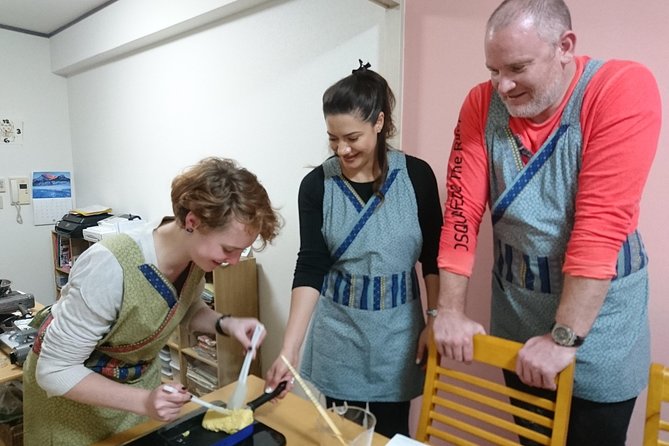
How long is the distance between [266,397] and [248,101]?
192cm

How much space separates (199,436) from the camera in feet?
3.18

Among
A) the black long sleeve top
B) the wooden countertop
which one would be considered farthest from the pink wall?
the wooden countertop

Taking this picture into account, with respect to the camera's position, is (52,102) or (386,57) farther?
(52,102)

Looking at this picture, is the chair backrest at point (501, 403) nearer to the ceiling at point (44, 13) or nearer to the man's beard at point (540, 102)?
the man's beard at point (540, 102)

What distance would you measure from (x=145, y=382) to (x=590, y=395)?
1.10 meters

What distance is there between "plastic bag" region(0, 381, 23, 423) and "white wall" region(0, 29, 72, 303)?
8.40ft

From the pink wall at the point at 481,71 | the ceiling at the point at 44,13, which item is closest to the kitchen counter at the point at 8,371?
the pink wall at the point at 481,71

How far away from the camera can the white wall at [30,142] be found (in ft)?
13.0

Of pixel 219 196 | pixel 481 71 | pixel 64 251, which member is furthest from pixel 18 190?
pixel 481 71

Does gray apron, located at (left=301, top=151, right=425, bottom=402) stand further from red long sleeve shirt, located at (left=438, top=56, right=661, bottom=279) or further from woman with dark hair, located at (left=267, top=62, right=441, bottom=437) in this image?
red long sleeve shirt, located at (left=438, top=56, right=661, bottom=279)

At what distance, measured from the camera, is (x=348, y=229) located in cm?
127

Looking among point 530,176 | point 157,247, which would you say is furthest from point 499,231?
point 157,247

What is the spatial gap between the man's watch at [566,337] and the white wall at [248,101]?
54.0 inches

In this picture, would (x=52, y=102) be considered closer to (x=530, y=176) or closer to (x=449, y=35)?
(x=449, y=35)
